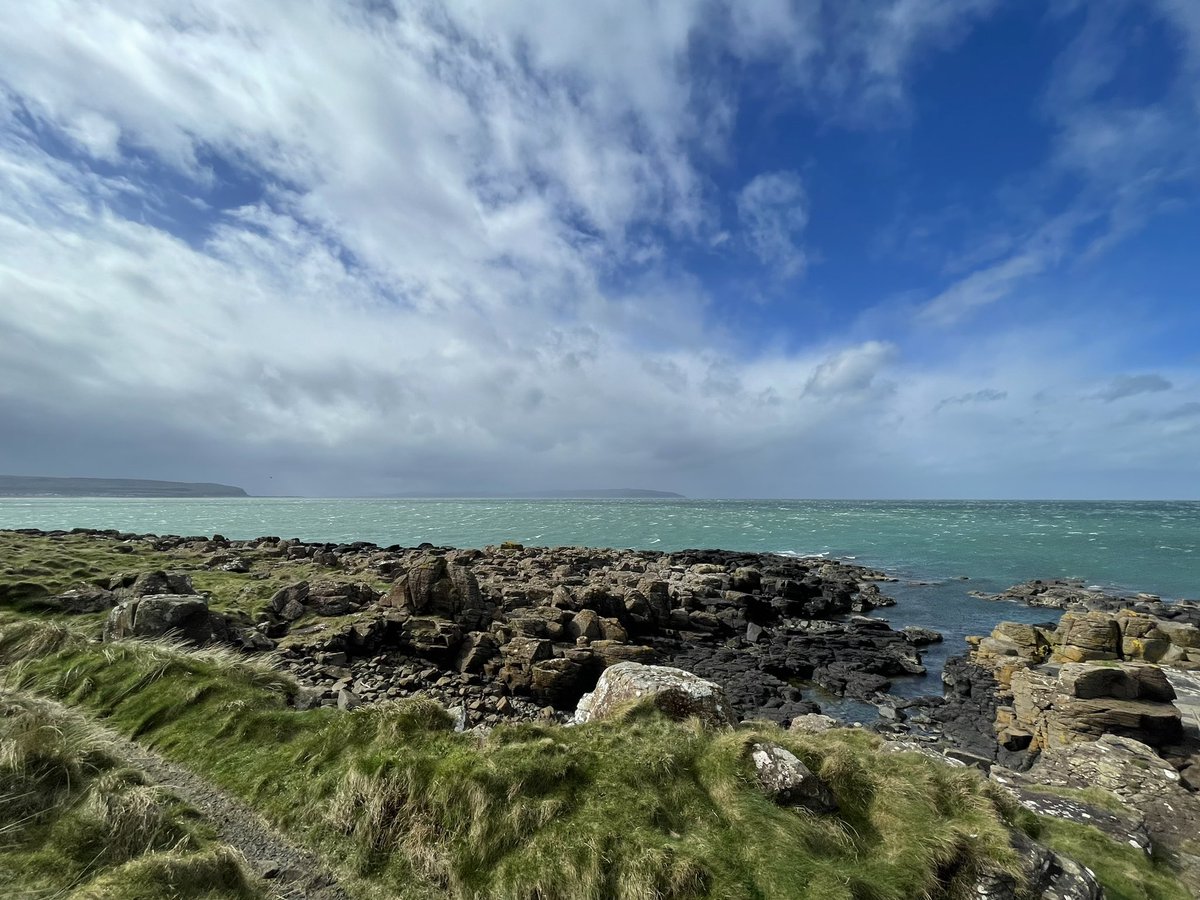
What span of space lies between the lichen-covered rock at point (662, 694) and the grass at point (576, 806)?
783 mm

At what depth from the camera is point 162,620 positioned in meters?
18.0

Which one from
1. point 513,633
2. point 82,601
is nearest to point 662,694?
point 513,633

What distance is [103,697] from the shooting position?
1167 centimetres

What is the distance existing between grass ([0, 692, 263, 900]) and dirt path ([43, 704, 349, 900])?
16.7 inches

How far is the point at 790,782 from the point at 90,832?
965cm

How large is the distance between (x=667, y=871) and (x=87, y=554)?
53351 millimetres

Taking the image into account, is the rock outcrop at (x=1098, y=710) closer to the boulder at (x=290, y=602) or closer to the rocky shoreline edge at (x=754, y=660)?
the rocky shoreline edge at (x=754, y=660)

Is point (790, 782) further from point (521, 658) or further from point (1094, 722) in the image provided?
point (1094, 722)

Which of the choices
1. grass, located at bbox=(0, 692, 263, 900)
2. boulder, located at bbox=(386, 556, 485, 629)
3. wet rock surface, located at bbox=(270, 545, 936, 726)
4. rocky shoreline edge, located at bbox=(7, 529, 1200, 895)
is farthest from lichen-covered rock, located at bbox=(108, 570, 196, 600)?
grass, located at bbox=(0, 692, 263, 900)

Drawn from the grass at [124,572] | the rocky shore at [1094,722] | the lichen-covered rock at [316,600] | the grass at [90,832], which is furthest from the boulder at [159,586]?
the rocky shore at [1094,722]

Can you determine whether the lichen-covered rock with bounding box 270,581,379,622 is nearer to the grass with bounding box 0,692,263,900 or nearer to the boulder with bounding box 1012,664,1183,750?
the grass with bounding box 0,692,263,900

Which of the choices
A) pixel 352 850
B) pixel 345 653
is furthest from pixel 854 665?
pixel 352 850

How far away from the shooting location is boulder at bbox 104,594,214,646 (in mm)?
17469

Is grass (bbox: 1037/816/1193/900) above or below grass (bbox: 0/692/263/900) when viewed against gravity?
below
